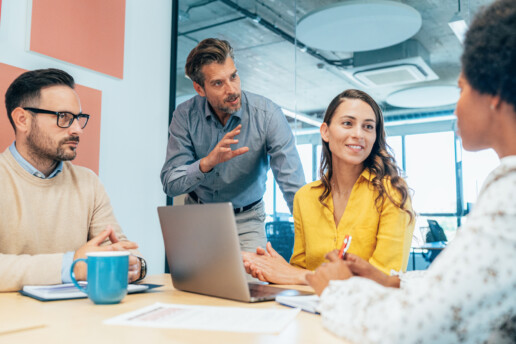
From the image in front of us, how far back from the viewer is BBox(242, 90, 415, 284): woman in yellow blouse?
1.67 metres

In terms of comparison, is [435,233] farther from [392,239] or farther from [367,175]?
[392,239]

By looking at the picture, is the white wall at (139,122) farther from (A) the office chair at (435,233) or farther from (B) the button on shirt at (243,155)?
(A) the office chair at (435,233)

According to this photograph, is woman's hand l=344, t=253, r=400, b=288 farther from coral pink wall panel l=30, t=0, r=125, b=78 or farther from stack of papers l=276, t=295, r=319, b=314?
coral pink wall panel l=30, t=0, r=125, b=78

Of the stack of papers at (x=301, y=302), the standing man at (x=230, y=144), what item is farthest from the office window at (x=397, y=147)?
the stack of papers at (x=301, y=302)

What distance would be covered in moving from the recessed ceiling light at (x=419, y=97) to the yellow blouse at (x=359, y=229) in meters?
2.03

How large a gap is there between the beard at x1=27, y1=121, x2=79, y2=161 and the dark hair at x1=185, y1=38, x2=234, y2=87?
0.79 metres

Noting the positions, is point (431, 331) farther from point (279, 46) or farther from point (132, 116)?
point (279, 46)

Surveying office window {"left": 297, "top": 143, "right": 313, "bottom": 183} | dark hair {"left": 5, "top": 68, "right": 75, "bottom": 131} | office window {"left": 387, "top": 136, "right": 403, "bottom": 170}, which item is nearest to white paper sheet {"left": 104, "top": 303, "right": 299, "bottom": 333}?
dark hair {"left": 5, "top": 68, "right": 75, "bottom": 131}

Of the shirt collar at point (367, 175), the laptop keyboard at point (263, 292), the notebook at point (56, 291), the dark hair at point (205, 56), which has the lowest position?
the notebook at point (56, 291)

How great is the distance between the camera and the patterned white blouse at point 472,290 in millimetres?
597

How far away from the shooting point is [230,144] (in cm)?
232

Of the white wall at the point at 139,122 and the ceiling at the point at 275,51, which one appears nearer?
the white wall at the point at 139,122

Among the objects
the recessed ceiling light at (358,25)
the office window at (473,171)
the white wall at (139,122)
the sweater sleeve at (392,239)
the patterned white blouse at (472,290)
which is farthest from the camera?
the recessed ceiling light at (358,25)

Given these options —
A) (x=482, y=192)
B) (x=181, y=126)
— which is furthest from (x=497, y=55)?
(x=181, y=126)
